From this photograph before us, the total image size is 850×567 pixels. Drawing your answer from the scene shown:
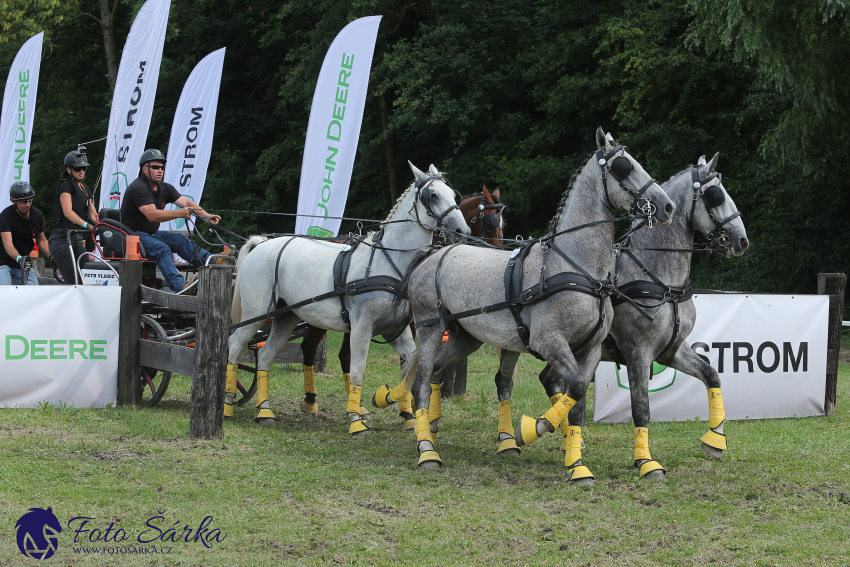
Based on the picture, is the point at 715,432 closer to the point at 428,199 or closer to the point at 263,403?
the point at 428,199

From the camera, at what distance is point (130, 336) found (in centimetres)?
768

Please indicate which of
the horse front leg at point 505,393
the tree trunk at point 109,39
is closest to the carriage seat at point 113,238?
the horse front leg at point 505,393

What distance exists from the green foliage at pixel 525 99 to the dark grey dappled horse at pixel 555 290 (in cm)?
865

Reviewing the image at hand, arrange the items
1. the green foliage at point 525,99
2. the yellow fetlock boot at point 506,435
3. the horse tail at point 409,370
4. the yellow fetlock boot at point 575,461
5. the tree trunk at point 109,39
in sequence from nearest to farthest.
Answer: the yellow fetlock boot at point 575,461
the yellow fetlock boot at point 506,435
the horse tail at point 409,370
the green foliage at point 525,99
the tree trunk at point 109,39

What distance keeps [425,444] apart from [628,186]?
237 cm

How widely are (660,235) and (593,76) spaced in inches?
556

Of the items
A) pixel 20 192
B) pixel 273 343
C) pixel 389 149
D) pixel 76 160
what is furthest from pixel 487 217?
pixel 389 149

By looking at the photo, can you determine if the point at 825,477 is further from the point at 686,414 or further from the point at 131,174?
the point at 131,174

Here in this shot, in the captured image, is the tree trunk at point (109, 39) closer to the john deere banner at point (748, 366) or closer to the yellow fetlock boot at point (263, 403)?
the yellow fetlock boot at point (263, 403)

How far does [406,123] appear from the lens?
20609 millimetres

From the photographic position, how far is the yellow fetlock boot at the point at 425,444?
5934 mm

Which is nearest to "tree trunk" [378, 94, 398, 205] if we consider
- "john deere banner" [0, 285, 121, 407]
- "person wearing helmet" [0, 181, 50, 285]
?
"person wearing helmet" [0, 181, 50, 285]

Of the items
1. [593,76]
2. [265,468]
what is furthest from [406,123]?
[265,468]

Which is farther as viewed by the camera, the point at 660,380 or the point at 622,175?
the point at 660,380
